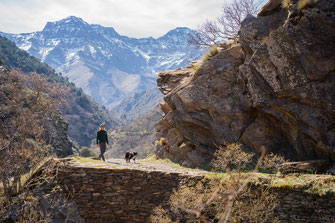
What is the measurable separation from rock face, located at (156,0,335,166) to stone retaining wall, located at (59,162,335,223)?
4291 millimetres

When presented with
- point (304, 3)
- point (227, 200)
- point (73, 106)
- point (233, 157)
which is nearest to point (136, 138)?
point (73, 106)

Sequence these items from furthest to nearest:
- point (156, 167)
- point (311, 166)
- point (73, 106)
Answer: point (73, 106) < point (156, 167) < point (311, 166)

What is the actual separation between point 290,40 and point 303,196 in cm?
590

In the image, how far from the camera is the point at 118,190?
10250 millimetres

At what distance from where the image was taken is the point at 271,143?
1159cm

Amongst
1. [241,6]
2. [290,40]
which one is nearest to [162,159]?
[290,40]

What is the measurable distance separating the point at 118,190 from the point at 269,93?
24.8 feet

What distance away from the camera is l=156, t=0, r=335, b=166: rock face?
9.47 meters

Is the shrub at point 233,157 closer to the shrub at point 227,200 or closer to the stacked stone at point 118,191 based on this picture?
the shrub at point 227,200

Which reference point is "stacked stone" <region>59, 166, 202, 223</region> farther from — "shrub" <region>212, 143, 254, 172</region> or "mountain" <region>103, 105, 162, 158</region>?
"mountain" <region>103, 105, 162, 158</region>

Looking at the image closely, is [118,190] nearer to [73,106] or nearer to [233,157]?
[233,157]

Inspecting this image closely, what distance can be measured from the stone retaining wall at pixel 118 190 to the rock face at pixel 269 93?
4.29 meters

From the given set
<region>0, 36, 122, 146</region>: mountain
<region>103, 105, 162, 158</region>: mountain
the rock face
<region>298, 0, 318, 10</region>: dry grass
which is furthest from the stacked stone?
<region>0, 36, 122, 146</region>: mountain

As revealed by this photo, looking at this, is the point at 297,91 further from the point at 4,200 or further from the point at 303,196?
the point at 4,200
